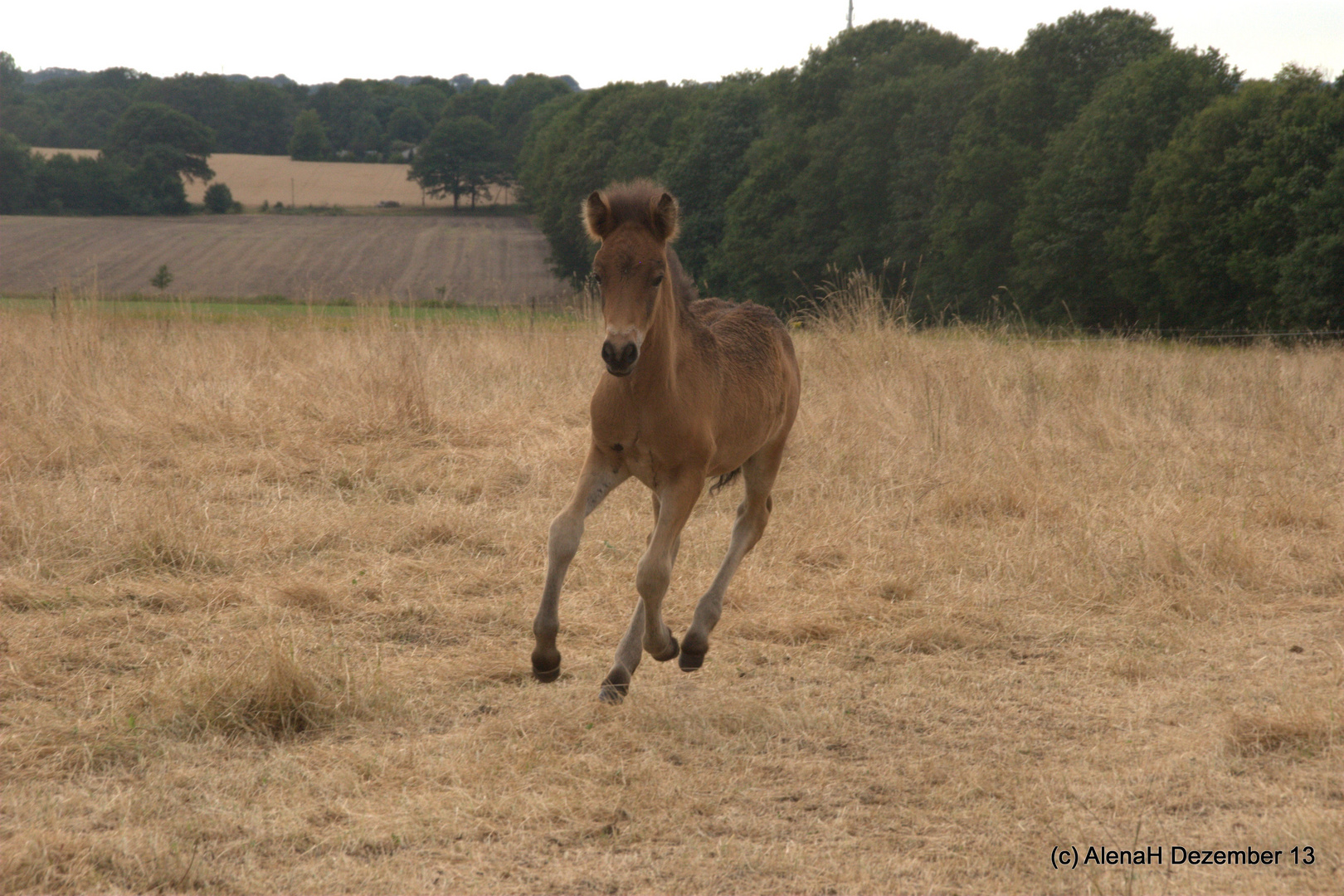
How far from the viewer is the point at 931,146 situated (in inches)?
1501

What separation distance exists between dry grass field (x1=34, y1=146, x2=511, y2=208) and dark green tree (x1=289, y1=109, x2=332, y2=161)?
20.0 feet

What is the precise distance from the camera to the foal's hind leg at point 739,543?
4500 mm

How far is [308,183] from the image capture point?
81.9 metres

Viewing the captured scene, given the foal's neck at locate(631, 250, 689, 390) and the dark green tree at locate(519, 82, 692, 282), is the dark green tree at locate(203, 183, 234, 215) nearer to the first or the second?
the dark green tree at locate(519, 82, 692, 282)

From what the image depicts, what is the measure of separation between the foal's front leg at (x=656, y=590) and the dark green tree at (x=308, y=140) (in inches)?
4043

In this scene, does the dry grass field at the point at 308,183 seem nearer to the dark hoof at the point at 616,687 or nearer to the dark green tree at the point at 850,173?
the dark green tree at the point at 850,173

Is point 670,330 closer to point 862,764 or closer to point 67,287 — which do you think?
point 862,764

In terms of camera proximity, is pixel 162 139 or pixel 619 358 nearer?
pixel 619 358

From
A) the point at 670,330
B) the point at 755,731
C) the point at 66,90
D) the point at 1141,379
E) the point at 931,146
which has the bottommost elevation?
the point at 755,731

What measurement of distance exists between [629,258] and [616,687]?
1.76m

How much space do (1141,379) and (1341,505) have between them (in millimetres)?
4299

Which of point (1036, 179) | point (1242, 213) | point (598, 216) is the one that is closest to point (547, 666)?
point (598, 216)

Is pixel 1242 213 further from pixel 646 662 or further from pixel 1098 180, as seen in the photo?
pixel 646 662

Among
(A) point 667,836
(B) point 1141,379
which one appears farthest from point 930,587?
(B) point 1141,379
